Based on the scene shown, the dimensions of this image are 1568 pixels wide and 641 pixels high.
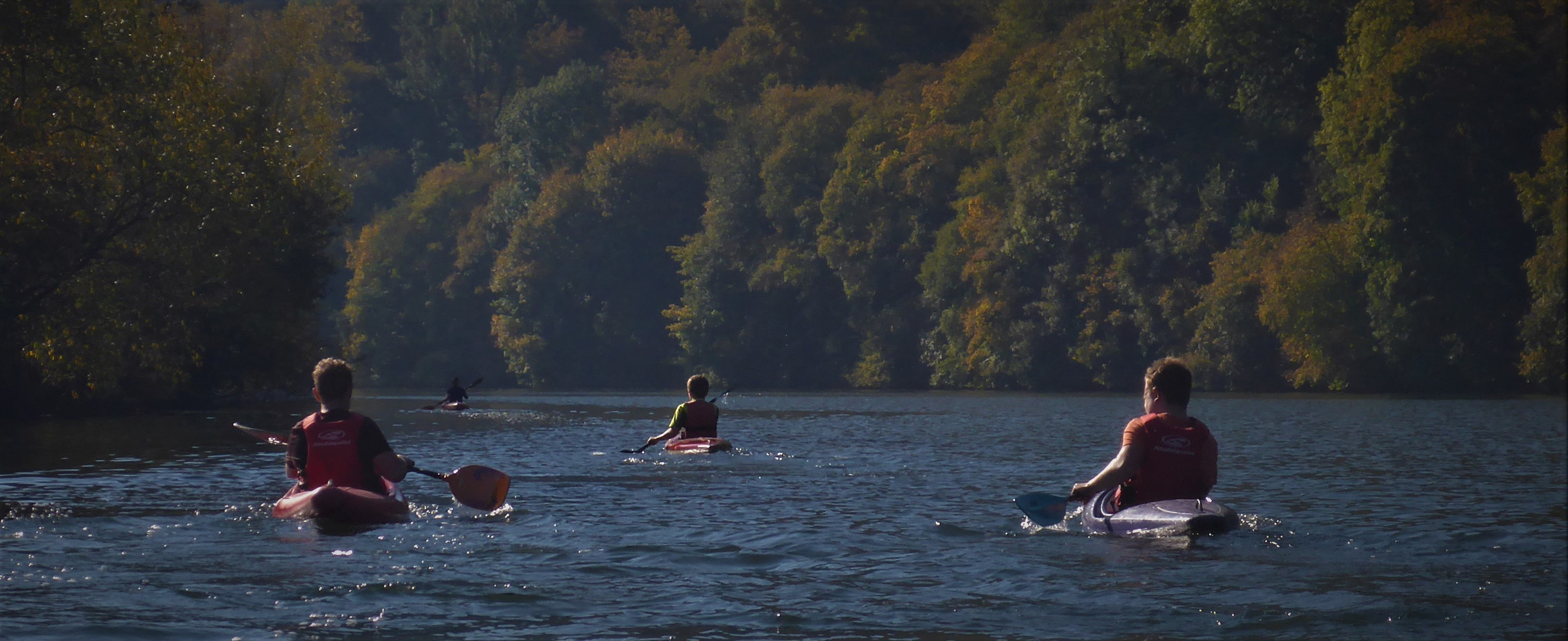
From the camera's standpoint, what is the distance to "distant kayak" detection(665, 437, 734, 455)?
75.8 feet

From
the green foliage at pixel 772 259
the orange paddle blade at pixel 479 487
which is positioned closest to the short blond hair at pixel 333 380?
the orange paddle blade at pixel 479 487

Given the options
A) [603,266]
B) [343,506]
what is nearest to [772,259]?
[603,266]

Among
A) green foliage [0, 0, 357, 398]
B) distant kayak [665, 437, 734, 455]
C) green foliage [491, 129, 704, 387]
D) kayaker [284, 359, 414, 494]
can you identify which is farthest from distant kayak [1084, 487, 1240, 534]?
green foliage [491, 129, 704, 387]

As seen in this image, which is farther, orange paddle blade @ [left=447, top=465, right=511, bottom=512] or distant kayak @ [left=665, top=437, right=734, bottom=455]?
distant kayak @ [left=665, top=437, right=734, bottom=455]

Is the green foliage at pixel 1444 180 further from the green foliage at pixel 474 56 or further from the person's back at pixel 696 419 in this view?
→ the green foliage at pixel 474 56

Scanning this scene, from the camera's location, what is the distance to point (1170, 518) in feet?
41.8

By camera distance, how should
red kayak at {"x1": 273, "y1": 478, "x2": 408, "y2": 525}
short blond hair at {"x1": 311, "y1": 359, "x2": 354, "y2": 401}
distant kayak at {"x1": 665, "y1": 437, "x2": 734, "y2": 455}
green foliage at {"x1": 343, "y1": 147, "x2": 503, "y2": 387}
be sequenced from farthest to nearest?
green foliage at {"x1": 343, "y1": 147, "x2": 503, "y2": 387}, distant kayak at {"x1": 665, "y1": 437, "x2": 734, "y2": 455}, red kayak at {"x1": 273, "y1": 478, "x2": 408, "y2": 525}, short blond hair at {"x1": 311, "y1": 359, "x2": 354, "y2": 401}

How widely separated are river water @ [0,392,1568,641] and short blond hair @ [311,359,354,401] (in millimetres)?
1195

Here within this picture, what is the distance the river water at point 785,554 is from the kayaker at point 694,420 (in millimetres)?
435

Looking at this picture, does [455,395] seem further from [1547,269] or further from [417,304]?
[417,304]

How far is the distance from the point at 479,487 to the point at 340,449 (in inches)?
71.7

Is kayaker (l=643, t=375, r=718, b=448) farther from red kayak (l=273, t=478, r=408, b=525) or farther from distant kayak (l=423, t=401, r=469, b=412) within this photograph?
distant kayak (l=423, t=401, r=469, b=412)

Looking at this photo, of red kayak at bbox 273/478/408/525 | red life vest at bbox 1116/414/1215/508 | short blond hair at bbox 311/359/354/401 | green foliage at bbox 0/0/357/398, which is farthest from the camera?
green foliage at bbox 0/0/357/398

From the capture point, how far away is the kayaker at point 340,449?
46.3ft
